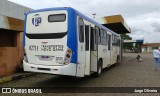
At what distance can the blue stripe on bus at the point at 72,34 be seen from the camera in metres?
8.41

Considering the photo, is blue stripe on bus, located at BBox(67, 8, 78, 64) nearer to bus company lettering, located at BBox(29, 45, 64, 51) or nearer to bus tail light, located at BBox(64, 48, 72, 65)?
bus tail light, located at BBox(64, 48, 72, 65)

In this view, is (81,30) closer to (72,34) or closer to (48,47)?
(72,34)

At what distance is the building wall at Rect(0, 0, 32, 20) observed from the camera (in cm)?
1279

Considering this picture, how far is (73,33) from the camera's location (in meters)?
8.46

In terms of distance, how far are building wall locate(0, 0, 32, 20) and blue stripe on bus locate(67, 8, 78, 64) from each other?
5.89 meters

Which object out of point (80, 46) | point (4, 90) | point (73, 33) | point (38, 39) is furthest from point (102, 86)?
point (4, 90)

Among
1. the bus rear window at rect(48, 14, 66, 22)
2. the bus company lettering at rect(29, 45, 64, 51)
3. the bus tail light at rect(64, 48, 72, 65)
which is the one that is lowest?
the bus tail light at rect(64, 48, 72, 65)

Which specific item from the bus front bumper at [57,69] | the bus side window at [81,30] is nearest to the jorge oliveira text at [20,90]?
the bus front bumper at [57,69]

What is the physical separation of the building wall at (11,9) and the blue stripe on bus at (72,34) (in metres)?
5.89

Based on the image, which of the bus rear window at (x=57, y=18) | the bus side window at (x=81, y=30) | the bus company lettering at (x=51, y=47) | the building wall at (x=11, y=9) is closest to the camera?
the bus company lettering at (x=51, y=47)

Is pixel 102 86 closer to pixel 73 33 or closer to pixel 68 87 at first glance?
pixel 68 87

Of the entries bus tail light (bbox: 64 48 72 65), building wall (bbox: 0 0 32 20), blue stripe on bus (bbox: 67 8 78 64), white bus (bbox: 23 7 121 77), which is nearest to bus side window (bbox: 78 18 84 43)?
white bus (bbox: 23 7 121 77)

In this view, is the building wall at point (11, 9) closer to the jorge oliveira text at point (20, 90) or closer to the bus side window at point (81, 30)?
the jorge oliveira text at point (20, 90)

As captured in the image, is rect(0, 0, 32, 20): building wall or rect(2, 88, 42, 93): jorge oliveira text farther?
rect(0, 0, 32, 20): building wall
